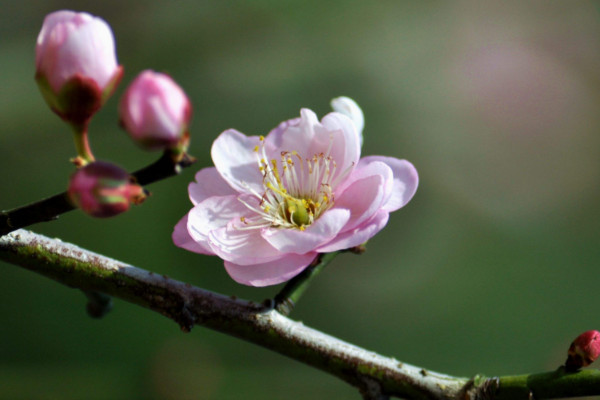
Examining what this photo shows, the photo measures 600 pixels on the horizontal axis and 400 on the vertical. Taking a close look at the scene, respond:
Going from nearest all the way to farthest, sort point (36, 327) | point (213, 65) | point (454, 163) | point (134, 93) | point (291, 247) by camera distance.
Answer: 1. point (134, 93)
2. point (291, 247)
3. point (36, 327)
4. point (454, 163)
5. point (213, 65)

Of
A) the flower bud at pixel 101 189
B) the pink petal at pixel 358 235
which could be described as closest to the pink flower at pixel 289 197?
the pink petal at pixel 358 235

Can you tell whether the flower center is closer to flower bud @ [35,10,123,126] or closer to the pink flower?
the pink flower

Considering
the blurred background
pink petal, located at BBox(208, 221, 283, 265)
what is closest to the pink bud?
pink petal, located at BBox(208, 221, 283, 265)

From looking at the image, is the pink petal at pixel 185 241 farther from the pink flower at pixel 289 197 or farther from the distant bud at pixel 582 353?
the distant bud at pixel 582 353

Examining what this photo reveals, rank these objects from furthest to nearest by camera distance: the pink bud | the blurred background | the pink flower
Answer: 1. the blurred background
2. the pink flower
3. the pink bud

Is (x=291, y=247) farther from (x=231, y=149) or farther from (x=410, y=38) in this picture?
(x=410, y=38)

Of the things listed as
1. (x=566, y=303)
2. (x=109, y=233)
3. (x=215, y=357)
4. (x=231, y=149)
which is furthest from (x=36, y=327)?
(x=566, y=303)

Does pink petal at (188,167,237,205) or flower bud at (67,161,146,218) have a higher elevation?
flower bud at (67,161,146,218)
